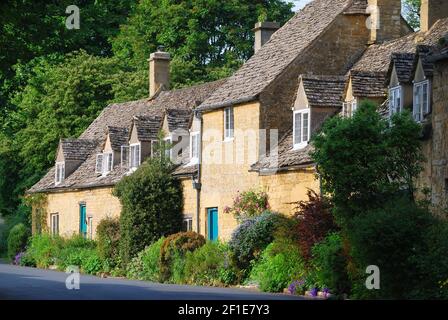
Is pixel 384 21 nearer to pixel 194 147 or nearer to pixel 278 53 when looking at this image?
pixel 278 53

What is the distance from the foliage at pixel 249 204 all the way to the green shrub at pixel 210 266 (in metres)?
1.30

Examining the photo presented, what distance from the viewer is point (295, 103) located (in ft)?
127

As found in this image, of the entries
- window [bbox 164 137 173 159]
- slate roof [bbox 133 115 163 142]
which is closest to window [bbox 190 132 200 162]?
window [bbox 164 137 173 159]

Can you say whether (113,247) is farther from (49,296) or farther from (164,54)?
(49,296)

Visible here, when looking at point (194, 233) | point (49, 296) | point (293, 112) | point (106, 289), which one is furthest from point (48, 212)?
point (49, 296)

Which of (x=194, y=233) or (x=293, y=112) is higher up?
(x=293, y=112)

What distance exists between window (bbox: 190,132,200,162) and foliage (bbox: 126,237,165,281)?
145 inches

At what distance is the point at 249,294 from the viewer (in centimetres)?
3008

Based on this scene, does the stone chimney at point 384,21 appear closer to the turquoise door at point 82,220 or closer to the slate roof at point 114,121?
the slate roof at point 114,121

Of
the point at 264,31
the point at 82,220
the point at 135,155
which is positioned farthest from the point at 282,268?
the point at 82,220

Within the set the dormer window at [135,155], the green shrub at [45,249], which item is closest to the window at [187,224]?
the dormer window at [135,155]

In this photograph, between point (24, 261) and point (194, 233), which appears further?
point (24, 261)

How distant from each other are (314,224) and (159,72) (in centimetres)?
2719

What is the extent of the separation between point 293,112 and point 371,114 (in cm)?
1025
